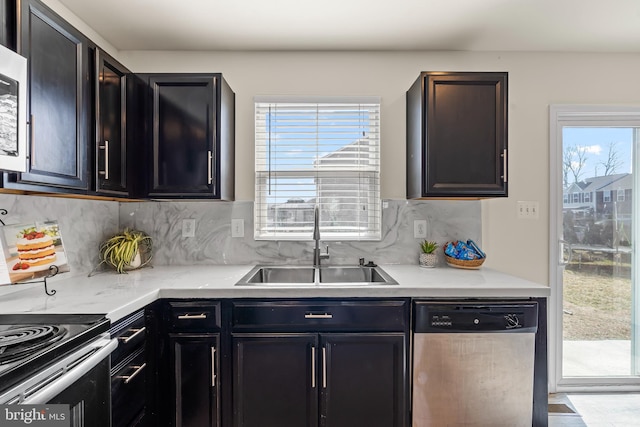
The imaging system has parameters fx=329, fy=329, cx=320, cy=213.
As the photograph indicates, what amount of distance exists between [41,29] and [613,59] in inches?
134

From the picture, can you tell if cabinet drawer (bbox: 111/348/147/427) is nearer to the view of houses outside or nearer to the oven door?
the oven door

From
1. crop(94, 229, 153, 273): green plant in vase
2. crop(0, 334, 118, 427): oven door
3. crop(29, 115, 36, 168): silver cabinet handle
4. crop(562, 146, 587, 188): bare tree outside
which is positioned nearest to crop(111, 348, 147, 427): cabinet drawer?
crop(0, 334, 118, 427): oven door

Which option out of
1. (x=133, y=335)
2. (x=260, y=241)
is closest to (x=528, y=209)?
(x=260, y=241)

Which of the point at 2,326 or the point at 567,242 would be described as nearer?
the point at 2,326

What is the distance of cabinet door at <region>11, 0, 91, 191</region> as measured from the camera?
1.26m

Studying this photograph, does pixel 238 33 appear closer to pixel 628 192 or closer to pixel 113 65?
pixel 113 65

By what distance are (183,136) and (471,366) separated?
2010mm

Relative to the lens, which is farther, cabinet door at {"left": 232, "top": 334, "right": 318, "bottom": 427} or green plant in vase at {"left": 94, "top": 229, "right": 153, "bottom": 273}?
green plant in vase at {"left": 94, "top": 229, "right": 153, "bottom": 273}

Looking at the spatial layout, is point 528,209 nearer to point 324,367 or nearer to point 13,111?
point 324,367

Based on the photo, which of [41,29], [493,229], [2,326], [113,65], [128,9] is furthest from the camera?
[493,229]

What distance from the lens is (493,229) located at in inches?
92.7

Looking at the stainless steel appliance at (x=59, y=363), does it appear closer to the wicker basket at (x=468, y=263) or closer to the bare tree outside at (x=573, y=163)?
the wicker basket at (x=468, y=263)

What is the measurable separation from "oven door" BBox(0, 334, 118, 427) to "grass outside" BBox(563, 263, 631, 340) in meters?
2.80

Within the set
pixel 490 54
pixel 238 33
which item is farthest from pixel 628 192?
pixel 238 33
